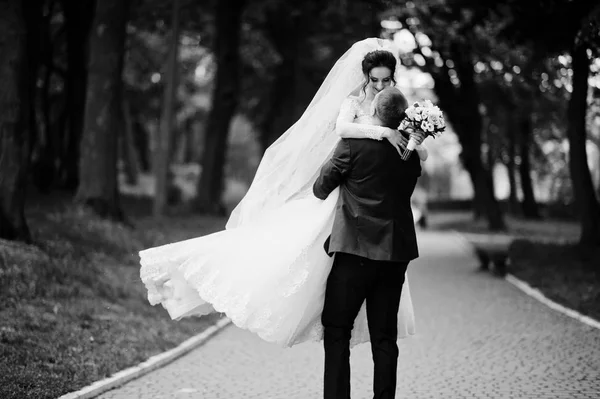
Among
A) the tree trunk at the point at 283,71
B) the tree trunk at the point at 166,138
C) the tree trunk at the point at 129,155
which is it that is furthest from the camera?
the tree trunk at the point at 129,155

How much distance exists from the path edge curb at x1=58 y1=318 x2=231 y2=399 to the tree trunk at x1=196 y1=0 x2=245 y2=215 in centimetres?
1510

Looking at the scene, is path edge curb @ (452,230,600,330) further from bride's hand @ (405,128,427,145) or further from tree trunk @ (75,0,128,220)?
tree trunk @ (75,0,128,220)

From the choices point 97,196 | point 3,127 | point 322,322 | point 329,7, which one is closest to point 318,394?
point 322,322

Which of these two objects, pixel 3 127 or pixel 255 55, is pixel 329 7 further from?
pixel 3 127

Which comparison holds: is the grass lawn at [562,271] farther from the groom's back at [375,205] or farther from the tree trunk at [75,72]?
the tree trunk at [75,72]

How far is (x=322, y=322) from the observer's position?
5480 millimetres

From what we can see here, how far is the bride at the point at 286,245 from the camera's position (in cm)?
550

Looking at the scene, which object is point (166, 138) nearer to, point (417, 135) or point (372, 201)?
point (372, 201)

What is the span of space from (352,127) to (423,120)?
464 mm

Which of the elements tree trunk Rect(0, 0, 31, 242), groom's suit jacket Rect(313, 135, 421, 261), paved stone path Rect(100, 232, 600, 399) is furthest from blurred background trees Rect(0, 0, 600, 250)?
groom's suit jacket Rect(313, 135, 421, 261)

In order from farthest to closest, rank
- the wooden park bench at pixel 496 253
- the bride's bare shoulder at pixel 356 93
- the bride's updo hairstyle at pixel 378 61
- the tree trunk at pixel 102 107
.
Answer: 1. the wooden park bench at pixel 496 253
2. the tree trunk at pixel 102 107
3. the bride's bare shoulder at pixel 356 93
4. the bride's updo hairstyle at pixel 378 61

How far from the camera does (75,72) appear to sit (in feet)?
81.4

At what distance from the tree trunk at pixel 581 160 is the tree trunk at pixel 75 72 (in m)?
13.9

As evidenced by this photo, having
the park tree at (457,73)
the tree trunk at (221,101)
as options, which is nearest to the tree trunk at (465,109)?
the park tree at (457,73)
